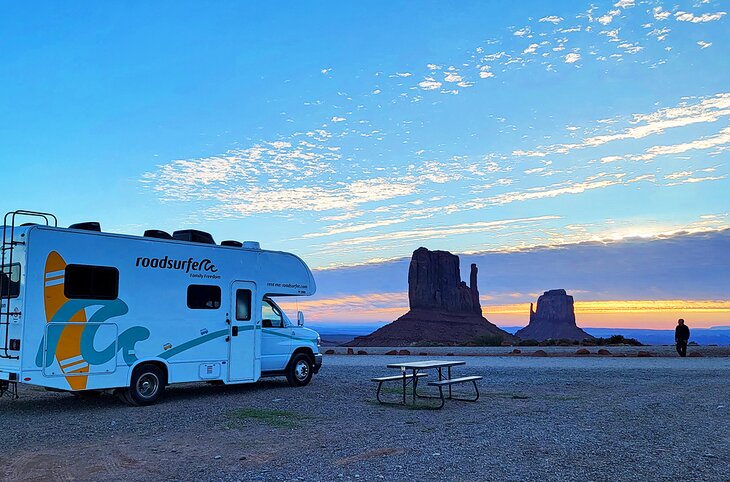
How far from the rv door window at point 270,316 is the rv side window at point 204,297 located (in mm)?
1257

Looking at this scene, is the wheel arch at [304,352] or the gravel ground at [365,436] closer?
the gravel ground at [365,436]

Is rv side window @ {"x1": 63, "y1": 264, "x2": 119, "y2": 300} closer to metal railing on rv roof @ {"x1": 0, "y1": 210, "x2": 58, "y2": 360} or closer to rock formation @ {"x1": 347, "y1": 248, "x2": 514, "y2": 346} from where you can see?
metal railing on rv roof @ {"x1": 0, "y1": 210, "x2": 58, "y2": 360}

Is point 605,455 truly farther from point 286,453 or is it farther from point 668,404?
point 668,404

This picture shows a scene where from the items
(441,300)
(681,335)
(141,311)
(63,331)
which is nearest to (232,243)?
(141,311)

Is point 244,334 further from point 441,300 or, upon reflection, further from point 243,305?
point 441,300

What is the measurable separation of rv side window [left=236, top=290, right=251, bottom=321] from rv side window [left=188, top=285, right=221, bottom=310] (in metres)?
0.49

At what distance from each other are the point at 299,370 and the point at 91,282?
5524 mm

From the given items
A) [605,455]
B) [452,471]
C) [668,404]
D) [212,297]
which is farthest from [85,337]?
[668,404]

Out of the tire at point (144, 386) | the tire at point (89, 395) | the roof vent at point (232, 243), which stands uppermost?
the roof vent at point (232, 243)

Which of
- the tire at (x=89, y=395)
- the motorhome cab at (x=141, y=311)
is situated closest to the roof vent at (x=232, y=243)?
the motorhome cab at (x=141, y=311)

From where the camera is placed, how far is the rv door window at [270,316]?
14867 mm

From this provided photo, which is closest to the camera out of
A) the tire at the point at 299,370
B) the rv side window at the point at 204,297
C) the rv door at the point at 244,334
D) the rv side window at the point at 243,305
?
the rv side window at the point at 204,297

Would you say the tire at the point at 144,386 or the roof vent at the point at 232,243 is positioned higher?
the roof vent at the point at 232,243

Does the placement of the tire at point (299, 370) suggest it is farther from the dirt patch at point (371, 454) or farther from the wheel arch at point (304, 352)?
the dirt patch at point (371, 454)
